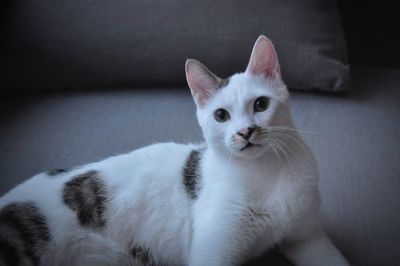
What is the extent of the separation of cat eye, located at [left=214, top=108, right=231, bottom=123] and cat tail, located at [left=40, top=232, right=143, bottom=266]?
0.37 meters

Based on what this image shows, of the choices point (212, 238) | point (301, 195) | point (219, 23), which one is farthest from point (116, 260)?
point (219, 23)

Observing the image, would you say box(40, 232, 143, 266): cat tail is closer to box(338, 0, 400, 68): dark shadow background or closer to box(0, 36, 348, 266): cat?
box(0, 36, 348, 266): cat

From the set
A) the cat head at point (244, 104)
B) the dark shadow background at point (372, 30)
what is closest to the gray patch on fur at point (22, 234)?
the cat head at point (244, 104)

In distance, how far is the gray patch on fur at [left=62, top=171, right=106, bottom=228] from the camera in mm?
997

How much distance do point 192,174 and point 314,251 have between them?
1.09 ft

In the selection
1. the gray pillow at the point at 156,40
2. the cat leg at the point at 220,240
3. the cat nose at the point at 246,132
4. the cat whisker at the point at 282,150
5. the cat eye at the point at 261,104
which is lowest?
the cat leg at the point at 220,240

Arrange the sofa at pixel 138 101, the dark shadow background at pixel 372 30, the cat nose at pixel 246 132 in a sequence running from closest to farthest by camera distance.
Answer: the cat nose at pixel 246 132 < the sofa at pixel 138 101 < the dark shadow background at pixel 372 30

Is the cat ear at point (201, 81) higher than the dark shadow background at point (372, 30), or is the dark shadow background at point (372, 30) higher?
the dark shadow background at point (372, 30)

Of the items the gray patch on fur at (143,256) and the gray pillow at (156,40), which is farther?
the gray pillow at (156,40)

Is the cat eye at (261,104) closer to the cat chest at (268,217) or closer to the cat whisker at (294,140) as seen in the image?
the cat whisker at (294,140)

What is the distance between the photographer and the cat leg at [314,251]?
3.16ft

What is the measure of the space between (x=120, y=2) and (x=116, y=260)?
1005mm

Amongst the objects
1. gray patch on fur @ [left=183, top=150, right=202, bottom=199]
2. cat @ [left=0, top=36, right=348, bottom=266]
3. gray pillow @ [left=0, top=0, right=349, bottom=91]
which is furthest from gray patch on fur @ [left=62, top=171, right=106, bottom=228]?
gray pillow @ [left=0, top=0, right=349, bottom=91]

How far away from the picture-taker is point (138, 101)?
1.65 metres
